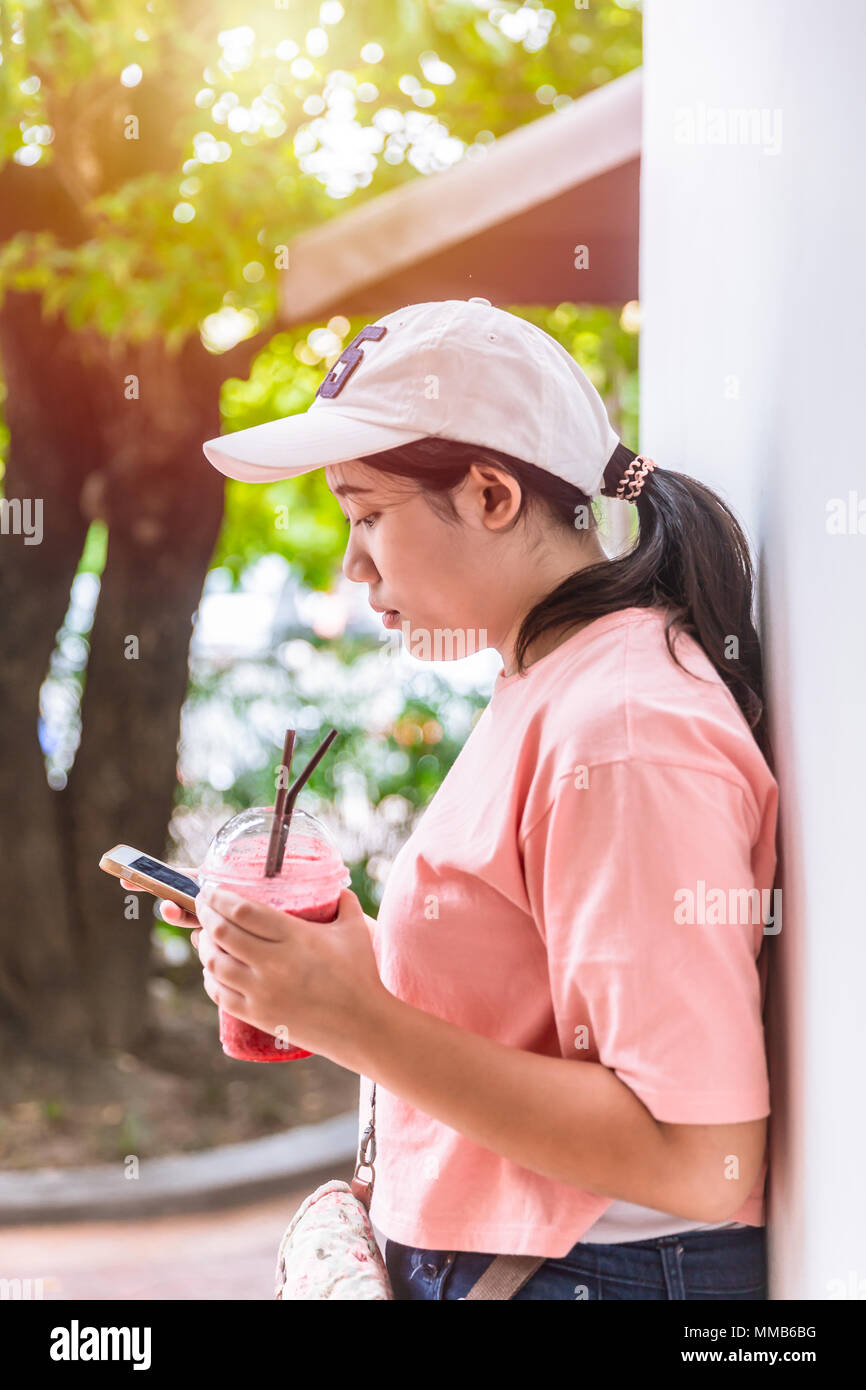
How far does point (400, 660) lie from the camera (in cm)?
412

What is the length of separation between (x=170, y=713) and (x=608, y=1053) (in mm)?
3138

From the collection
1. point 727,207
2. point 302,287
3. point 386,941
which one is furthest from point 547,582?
point 302,287

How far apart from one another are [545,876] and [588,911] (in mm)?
46

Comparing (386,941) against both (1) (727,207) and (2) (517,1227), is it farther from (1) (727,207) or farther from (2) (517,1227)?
(1) (727,207)

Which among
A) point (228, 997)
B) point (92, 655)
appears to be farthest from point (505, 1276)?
point (92, 655)

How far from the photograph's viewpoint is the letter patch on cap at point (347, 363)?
1.14 meters

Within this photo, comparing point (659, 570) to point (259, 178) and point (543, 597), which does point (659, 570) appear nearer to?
point (543, 597)

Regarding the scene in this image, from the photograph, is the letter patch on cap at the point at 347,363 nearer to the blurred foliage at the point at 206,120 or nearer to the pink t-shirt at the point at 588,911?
the pink t-shirt at the point at 588,911

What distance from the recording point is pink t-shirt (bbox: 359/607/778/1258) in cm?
86

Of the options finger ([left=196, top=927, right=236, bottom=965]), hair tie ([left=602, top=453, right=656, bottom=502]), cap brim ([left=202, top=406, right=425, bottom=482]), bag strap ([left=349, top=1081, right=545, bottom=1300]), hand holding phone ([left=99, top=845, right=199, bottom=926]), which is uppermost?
cap brim ([left=202, top=406, right=425, bottom=482])

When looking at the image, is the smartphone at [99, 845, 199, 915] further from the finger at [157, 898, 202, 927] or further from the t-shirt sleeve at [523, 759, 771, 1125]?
the t-shirt sleeve at [523, 759, 771, 1125]

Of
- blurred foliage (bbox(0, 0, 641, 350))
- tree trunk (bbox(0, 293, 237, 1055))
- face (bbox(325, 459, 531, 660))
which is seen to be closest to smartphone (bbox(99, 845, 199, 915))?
face (bbox(325, 459, 531, 660))

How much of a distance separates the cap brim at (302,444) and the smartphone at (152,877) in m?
0.37

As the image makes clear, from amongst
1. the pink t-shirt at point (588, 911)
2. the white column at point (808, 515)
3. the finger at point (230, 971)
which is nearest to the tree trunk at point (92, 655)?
the white column at point (808, 515)
